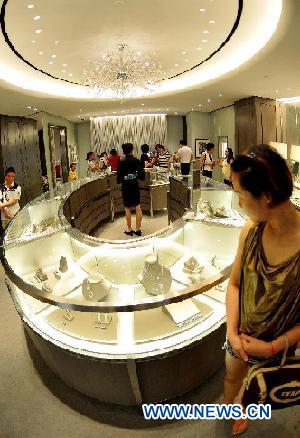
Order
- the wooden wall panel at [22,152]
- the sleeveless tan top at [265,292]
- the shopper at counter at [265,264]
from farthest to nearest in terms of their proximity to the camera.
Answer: the wooden wall panel at [22,152] < the sleeveless tan top at [265,292] < the shopper at counter at [265,264]

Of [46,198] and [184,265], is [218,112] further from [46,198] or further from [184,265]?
[184,265]

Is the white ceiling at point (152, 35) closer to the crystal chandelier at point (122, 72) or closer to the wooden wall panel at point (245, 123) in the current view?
the crystal chandelier at point (122, 72)

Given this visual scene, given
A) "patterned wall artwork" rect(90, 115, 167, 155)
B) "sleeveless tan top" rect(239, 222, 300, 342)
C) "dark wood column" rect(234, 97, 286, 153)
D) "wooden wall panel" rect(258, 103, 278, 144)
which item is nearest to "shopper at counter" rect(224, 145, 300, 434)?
"sleeveless tan top" rect(239, 222, 300, 342)

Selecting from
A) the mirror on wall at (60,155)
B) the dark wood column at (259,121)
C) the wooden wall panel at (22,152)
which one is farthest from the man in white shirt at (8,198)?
the mirror on wall at (60,155)

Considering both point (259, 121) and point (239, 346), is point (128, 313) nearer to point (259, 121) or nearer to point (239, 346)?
point (239, 346)

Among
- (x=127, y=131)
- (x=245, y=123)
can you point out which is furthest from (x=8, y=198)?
(x=127, y=131)

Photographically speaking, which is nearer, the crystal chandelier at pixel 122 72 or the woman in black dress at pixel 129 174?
the crystal chandelier at pixel 122 72

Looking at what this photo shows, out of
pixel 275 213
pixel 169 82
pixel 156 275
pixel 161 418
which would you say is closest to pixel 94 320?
pixel 156 275

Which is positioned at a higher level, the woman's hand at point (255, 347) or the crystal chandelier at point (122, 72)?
the crystal chandelier at point (122, 72)

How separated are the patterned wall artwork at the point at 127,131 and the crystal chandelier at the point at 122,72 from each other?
939cm

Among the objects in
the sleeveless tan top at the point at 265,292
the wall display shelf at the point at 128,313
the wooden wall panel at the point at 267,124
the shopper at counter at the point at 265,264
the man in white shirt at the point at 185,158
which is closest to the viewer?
the shopper at counter at the point at 265,264

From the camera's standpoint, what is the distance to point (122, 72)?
5.63m

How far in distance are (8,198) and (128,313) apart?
3.94 metres

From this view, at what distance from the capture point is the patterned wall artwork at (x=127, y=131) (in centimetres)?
1616
